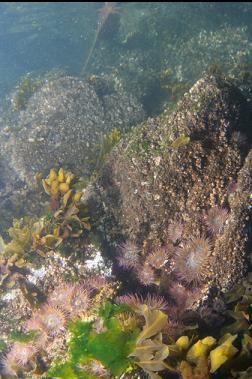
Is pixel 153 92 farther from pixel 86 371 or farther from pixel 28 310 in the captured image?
pixel 86 371

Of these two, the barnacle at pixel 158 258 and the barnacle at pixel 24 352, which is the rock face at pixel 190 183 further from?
the barnacle at pixel 24 352

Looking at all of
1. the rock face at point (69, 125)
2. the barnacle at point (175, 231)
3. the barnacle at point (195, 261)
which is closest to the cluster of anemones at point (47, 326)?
the barnacle at point (195, 261)

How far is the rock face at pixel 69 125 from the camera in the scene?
31.6 feet

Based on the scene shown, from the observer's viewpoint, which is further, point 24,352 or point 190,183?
point 190,183

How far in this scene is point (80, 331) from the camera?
12.6ft

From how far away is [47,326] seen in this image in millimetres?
4637

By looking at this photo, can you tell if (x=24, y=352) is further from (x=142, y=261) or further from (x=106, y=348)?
(x=142, y=261)

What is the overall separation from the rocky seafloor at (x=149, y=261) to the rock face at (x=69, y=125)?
3004 mm

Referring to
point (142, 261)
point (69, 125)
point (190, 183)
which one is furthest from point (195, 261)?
point (69, 125)

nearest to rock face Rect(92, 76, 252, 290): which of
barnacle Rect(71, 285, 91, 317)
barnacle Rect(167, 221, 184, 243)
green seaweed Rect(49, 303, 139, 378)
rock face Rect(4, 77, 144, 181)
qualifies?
barnacle Rect(167, 221, 184, 243)

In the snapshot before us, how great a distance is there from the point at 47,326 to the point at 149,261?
1.60 metres

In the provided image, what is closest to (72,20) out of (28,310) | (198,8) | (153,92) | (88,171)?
(198,8)

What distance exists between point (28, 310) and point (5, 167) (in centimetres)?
644

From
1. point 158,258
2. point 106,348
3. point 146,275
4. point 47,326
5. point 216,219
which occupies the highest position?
point 106,348
